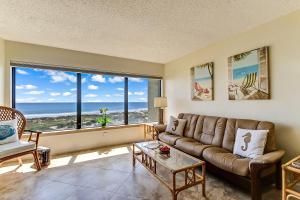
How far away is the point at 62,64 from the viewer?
3674 mm

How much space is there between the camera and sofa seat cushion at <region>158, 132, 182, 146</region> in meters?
3.28

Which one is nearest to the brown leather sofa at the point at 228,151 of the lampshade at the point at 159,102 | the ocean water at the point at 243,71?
the ocean water at the point at 243,71

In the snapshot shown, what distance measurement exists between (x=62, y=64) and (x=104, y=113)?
155 centimetres

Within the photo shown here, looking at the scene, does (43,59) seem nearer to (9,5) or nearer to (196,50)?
(9,5)

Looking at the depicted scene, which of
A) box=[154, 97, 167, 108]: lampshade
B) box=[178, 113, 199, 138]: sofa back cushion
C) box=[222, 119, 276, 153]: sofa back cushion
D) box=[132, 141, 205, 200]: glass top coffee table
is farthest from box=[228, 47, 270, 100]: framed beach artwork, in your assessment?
box=[154, 97, 167, 108]: lampshade

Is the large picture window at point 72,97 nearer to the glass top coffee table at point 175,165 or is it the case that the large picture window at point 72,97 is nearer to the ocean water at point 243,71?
the glass top coffee table at point 175,165

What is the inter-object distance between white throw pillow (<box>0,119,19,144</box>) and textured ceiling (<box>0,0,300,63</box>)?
1.63 m

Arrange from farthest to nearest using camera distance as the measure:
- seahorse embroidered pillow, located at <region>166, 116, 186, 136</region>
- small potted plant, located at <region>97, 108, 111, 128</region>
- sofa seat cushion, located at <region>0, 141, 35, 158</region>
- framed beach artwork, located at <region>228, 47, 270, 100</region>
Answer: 1. small potted plant, located at <region>97, 108, 111, 128</region>
2. seahorse embroidered pillow, located at <region>166, 116, 186, 136</region>
3. framed beach artwork, located at <region>228, 47, 270, 100</region>
4. sofa seat cushion, located at <region>0, 141, 35, 158</region>

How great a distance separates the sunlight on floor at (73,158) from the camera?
281 cm

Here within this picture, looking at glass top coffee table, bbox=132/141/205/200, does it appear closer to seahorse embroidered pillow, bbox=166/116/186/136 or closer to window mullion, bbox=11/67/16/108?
seahorse embroidered pillow, bbox=166/116/186/136

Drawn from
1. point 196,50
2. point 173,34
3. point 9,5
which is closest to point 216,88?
point 196,50

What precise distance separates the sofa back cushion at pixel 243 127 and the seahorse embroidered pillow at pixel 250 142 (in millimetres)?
111

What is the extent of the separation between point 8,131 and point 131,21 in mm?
2763

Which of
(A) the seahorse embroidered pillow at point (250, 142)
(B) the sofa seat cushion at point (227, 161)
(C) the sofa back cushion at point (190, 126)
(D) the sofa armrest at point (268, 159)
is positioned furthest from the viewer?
(C) the sofa back cushion at point (190, 126)
